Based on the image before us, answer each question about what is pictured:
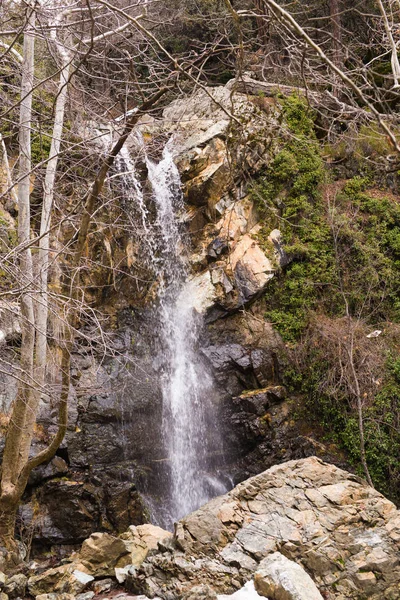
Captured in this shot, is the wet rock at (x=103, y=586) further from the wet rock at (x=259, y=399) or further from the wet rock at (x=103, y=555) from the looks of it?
the wet rock at (x=259, y=399)

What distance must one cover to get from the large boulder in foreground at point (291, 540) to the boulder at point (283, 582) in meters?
0.02

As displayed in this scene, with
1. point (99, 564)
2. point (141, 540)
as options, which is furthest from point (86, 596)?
point (141, 540)

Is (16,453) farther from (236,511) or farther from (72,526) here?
(236,511)

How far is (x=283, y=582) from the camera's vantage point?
3.78m

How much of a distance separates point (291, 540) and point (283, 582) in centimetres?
96

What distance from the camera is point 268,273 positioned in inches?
425

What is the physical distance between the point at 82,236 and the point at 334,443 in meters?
6.48

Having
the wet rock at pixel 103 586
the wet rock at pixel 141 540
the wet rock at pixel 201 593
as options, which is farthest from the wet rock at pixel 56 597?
the wet rock at pixel 201 593

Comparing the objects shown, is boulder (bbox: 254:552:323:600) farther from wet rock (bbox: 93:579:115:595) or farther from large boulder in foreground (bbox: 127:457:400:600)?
wet rock (bbox: 93:579:115:595)

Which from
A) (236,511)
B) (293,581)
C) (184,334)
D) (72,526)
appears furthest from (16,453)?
(184,334)

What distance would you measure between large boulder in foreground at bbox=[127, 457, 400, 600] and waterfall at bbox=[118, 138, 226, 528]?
11.8 feet

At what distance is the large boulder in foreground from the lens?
426 centimetres

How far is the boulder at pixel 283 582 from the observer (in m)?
3.71

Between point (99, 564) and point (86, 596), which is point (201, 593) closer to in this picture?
point (86, 596)
